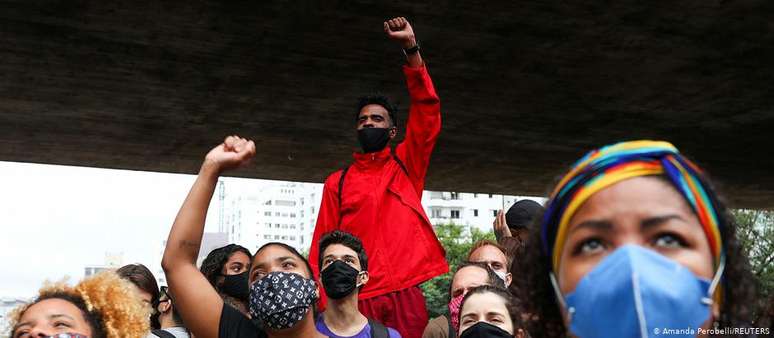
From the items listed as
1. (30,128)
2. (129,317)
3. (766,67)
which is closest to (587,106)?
(766,67)

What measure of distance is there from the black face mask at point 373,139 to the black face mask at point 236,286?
4.27ft

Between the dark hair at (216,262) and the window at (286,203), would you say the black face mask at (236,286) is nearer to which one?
the dark hair at (216,262)

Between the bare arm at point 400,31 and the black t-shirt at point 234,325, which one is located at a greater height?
the bare arm at point 400,31

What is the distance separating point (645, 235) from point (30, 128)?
14.1m

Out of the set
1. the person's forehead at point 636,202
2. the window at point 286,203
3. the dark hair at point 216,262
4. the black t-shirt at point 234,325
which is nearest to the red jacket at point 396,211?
the dark hair at point 216,262

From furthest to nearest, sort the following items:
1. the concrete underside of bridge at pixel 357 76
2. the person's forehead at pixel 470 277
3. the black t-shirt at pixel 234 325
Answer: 1. the concrete underside of bridge at pixel 357 76
2. the person's forehead at pixel 470 277
3. the black t-shirt at pixel 234 325

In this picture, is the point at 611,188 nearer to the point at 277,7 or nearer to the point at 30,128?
the point at 277,7

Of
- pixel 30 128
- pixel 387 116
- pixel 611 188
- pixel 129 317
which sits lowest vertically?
pixel 129 317

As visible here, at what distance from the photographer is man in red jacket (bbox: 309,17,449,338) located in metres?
5.84

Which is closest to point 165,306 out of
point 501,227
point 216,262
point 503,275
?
point 216,262

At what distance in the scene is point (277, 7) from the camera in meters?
9.48

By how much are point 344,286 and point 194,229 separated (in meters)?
2.64

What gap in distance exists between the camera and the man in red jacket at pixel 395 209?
19.1ft

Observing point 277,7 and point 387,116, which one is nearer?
point 387,116
